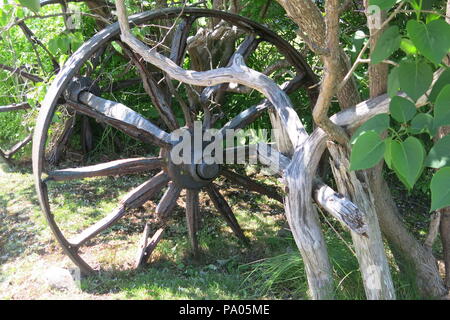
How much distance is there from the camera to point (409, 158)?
186cm

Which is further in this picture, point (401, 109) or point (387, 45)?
point (387, 45)

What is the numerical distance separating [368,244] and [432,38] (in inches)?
48.7

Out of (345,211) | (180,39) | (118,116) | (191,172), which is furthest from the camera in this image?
(180,39)

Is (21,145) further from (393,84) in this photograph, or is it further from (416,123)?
(416,123)

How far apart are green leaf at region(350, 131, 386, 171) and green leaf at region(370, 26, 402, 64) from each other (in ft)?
1.21

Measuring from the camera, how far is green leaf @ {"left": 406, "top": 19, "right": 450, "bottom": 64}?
189 cm

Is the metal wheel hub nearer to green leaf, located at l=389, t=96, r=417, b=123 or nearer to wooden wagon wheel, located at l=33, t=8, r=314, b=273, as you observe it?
wooden wagon wheel, located at l=33, t=8, r=314, b=273

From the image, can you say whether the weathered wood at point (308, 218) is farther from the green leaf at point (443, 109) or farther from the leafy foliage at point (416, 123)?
the green leaf at point (443, 109)

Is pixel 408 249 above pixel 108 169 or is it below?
below

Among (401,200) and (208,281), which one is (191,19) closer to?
(208,281)

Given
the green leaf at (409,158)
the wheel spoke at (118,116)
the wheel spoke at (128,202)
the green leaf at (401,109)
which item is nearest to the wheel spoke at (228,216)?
the wheel spoke at (128,202)

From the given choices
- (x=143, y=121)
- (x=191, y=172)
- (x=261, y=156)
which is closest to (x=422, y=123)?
(x=261, y=156)

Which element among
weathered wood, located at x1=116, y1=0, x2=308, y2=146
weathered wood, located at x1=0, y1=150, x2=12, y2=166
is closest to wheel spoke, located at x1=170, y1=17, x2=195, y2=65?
weathered wood, located at x1=116, y1=0, x2=308, y2=146
